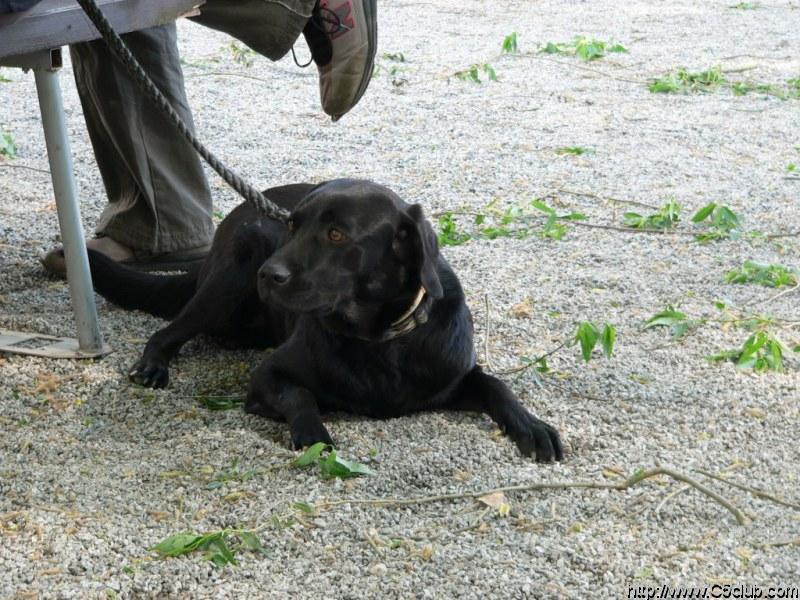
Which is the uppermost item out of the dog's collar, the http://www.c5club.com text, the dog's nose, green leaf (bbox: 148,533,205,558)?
the dog's nose

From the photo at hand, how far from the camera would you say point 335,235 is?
2914 millimetres

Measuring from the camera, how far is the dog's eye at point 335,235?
9.55 feet

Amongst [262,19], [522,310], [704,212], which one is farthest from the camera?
[704,212]

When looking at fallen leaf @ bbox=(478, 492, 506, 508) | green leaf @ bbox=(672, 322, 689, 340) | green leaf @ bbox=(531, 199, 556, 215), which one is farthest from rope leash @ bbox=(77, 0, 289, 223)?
green leaf @ bbox=(531, 199, 556, 215)

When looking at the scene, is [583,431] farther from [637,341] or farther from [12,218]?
[12,218]

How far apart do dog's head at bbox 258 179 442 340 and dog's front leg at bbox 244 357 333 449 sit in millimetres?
233

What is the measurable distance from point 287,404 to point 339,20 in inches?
43.2

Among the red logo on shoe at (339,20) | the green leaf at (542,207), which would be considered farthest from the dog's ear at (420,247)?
the green leaf at (542,207)

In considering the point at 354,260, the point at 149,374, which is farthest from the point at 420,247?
the point at 149,374

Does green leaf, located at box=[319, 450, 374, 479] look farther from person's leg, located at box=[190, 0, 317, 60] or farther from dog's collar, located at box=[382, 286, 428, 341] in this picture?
person's leg, located at box=[190, 0, 317, 60]

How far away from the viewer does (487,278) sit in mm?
4180

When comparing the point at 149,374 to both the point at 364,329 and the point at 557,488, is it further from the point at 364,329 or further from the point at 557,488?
the point at 557,488

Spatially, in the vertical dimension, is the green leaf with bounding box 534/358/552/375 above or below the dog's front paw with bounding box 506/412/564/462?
below

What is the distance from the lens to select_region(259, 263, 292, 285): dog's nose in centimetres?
288
